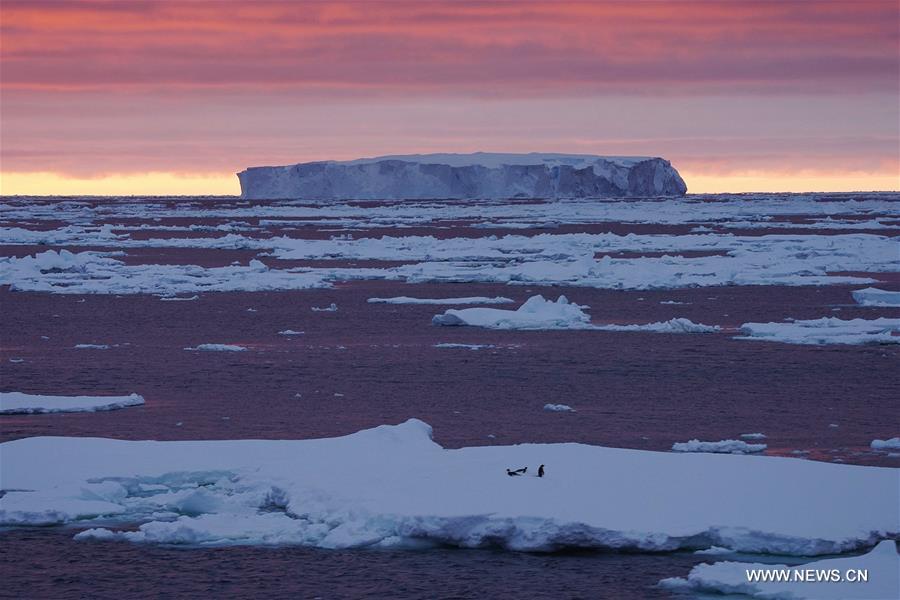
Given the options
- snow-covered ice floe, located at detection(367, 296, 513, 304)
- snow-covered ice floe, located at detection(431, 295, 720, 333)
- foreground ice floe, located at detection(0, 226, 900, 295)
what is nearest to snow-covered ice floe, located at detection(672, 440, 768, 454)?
snow-covered ice floe, located at detection(431, 295, 720, 333)

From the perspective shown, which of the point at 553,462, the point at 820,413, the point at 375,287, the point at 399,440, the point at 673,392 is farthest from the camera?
the point at 375,287

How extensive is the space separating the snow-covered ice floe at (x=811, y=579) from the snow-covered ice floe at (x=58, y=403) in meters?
5.56

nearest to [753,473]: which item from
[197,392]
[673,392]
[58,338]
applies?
[673,392]

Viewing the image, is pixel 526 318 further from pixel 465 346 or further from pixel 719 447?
pixel 719 447

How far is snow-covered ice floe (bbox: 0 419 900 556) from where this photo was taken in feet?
21.2

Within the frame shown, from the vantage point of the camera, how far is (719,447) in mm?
8547

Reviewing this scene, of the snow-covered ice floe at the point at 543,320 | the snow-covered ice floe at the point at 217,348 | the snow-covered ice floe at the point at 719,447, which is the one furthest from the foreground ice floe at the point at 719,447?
the snow-covered ice floe at the point at 543,320

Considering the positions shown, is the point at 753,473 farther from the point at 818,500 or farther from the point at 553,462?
the point at 553,462

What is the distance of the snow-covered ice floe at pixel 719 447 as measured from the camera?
849 cm

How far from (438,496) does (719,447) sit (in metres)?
2.39

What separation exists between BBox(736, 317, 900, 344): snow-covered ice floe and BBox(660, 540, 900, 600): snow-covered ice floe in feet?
27.8

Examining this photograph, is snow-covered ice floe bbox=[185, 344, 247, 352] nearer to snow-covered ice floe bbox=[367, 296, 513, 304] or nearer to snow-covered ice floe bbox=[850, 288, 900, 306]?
snow-covered ice floe bbox=[367, 296, 513, 304]

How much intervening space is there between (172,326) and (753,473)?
10.3m

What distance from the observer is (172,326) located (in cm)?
1627
